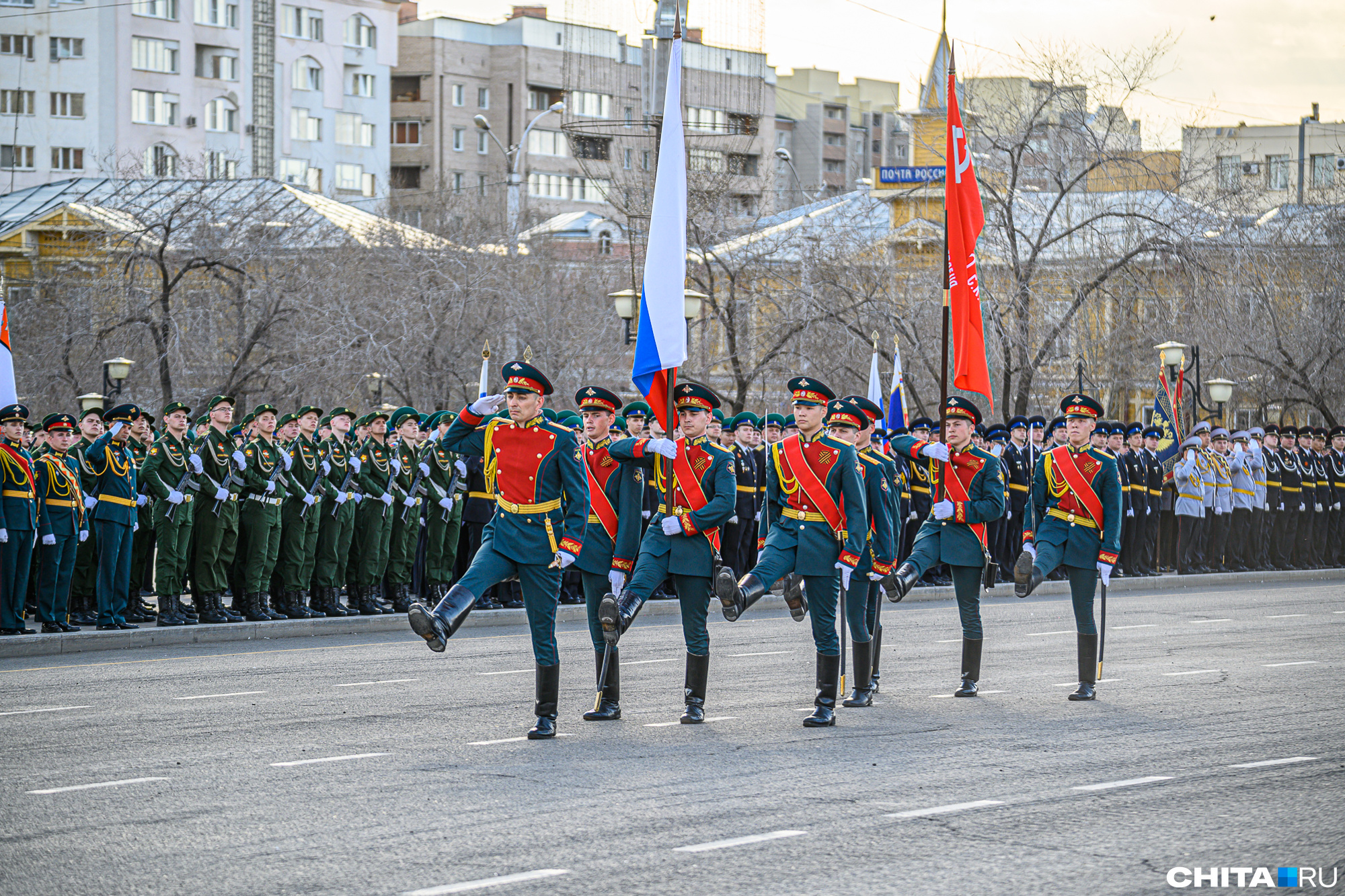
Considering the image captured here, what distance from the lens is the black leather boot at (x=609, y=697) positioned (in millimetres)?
10750

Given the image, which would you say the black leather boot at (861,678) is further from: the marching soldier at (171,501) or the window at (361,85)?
the window at (361,85)

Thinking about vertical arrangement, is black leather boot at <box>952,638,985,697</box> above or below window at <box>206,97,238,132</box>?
below

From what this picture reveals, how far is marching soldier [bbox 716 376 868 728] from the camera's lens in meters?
10.7

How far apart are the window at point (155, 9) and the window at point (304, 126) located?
880 cm

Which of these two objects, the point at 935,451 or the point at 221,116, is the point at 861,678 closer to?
the point at 935,451

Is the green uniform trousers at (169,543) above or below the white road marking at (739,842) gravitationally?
above

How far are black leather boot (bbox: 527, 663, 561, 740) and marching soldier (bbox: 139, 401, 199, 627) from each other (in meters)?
7.41

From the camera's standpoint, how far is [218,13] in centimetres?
8650

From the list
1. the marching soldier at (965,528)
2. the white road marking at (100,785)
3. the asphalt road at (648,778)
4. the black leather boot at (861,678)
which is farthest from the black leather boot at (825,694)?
the white road marking at (100,785)

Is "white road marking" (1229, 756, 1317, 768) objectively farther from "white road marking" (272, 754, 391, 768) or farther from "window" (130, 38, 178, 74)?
"window" (130, 38, 178, 74)

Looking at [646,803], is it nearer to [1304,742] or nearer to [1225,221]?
[1304,742]

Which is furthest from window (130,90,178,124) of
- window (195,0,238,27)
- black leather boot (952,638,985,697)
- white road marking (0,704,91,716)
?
black leather boot (952,638,985,697)

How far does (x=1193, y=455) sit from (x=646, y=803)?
71.4ft

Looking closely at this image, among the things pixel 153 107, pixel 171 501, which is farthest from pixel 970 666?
pixel 153 107
